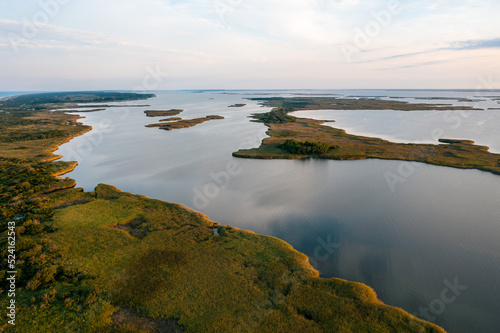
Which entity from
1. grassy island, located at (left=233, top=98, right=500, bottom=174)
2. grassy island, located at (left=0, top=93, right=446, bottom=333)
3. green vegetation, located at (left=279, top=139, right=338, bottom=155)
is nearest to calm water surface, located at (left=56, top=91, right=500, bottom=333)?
grassy island, located at (left=0, top=93, right=446, bottom=333)

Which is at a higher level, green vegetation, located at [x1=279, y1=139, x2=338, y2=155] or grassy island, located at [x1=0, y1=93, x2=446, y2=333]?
green vegetation, located at [x1=279, y1=139, x2=338, y2=155]

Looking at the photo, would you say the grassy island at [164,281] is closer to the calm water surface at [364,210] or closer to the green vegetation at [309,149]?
the calm water surface at [364,210]

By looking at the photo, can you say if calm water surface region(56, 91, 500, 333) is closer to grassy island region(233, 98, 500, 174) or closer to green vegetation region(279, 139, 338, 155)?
grassy island region(233, 98, 500, 174)

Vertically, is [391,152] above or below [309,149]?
below

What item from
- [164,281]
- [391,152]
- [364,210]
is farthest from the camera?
[391,152]

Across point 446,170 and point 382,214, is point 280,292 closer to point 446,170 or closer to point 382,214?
point 382,214

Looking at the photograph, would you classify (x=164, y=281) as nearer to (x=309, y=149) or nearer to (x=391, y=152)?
(x=309, y=149)

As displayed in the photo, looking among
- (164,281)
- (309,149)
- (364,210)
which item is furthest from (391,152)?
(164,281)
